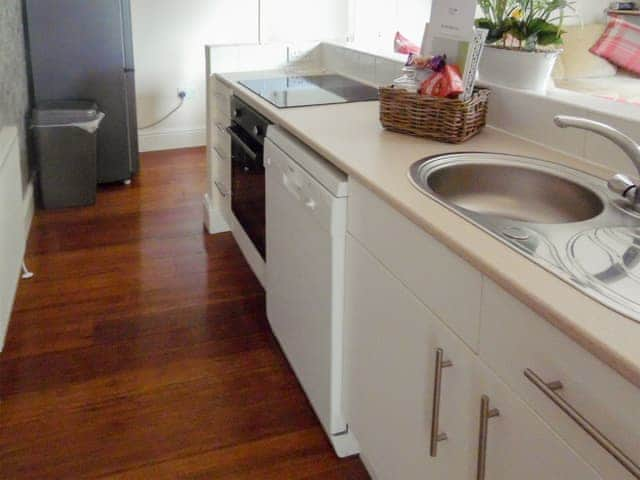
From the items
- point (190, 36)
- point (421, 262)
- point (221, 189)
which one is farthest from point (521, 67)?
point (190, 36)

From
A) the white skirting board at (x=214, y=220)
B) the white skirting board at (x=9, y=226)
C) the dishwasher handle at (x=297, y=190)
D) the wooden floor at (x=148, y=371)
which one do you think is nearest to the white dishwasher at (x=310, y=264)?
the dishwasher handle at (x=297, y=190)

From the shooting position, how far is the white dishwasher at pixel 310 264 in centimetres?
169

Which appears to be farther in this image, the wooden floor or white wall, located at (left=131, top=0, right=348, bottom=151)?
white wall, located at (left=131, top=0, right=348, bottom=151)

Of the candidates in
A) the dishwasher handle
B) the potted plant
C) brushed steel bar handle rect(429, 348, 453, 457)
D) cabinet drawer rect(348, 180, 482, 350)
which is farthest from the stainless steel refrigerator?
brushed steel bar handle rect(429, 348, 453, 457)

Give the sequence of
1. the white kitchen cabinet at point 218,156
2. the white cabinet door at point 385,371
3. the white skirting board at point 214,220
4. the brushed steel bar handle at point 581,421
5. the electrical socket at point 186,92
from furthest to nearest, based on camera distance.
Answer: the electrical socket at point 186,92, the white skirting board at point 214,220, the white kitchen cabinet at point 218,156, the white cabinet door at point 385,371, the brushed steel bar handle at point 581,421

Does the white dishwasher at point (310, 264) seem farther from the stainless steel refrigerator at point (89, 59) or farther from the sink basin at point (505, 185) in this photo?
the stainless steel refrigerator at point (89, 59)

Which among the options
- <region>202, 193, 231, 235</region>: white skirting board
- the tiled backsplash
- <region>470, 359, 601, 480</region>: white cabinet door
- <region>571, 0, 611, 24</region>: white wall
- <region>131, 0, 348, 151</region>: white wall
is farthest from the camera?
<region>571, 0, 611, 24</region>: white wall

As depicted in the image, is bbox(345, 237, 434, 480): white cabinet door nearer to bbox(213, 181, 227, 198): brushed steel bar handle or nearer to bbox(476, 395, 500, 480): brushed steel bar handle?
bbox(476, 395, 500, 480): brushed steel bar handle

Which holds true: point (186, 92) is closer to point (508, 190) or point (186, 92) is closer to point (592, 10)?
point (592, 10)

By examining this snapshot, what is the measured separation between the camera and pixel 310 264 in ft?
6.08

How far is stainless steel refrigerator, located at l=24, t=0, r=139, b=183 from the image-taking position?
3.73 meters

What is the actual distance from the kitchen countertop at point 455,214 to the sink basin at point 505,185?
6 cm

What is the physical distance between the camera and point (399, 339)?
142cm

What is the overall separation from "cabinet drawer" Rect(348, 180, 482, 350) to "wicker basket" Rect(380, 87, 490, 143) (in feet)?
1.08
